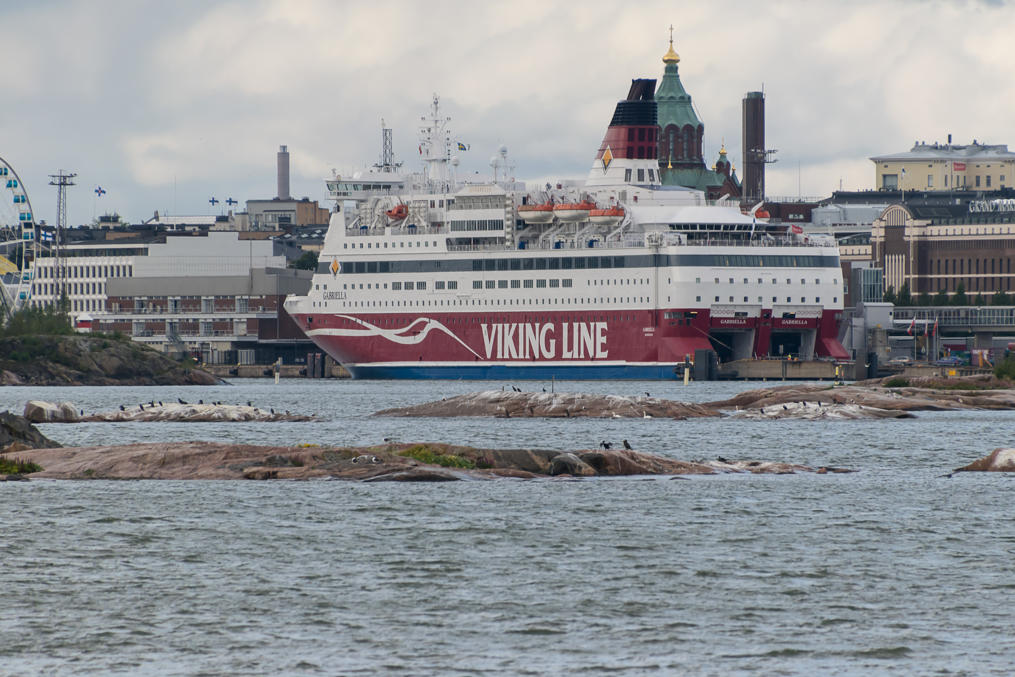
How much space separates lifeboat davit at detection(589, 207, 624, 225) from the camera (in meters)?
126

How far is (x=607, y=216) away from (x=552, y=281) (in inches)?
223

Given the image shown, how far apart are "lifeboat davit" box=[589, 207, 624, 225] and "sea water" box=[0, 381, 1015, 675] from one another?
266 feet

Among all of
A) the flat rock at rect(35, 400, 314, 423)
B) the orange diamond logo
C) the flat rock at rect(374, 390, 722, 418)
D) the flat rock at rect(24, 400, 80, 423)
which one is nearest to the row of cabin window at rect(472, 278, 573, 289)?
the orange diamond logo

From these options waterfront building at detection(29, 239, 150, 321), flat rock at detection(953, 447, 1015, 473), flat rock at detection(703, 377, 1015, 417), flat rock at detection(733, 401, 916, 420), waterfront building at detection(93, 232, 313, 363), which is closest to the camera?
flat rock at detection(953, 447, 1015, 473)

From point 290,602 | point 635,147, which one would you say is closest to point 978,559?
point 290,602

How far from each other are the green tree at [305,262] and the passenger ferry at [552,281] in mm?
42376

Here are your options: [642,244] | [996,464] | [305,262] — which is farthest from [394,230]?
[996,464]

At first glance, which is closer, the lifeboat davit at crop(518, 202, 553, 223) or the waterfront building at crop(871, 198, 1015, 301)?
the lifeboat davit at crop(518, 202, 553, 223)

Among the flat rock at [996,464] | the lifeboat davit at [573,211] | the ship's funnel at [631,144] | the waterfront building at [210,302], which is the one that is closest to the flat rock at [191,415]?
the flat rock at [996,464]

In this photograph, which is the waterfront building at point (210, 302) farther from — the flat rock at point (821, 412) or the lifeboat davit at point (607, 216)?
the flat rock at point (821, 412)

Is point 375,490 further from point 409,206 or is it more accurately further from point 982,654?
point 409,206

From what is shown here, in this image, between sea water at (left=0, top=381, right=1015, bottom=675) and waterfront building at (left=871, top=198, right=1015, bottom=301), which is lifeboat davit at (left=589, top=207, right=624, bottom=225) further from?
sea water at (left=0, top=381, right=1015, bottom=675)

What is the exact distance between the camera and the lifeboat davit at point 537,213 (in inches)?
5064

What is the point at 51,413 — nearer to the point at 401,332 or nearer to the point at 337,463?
the point at 337,463
